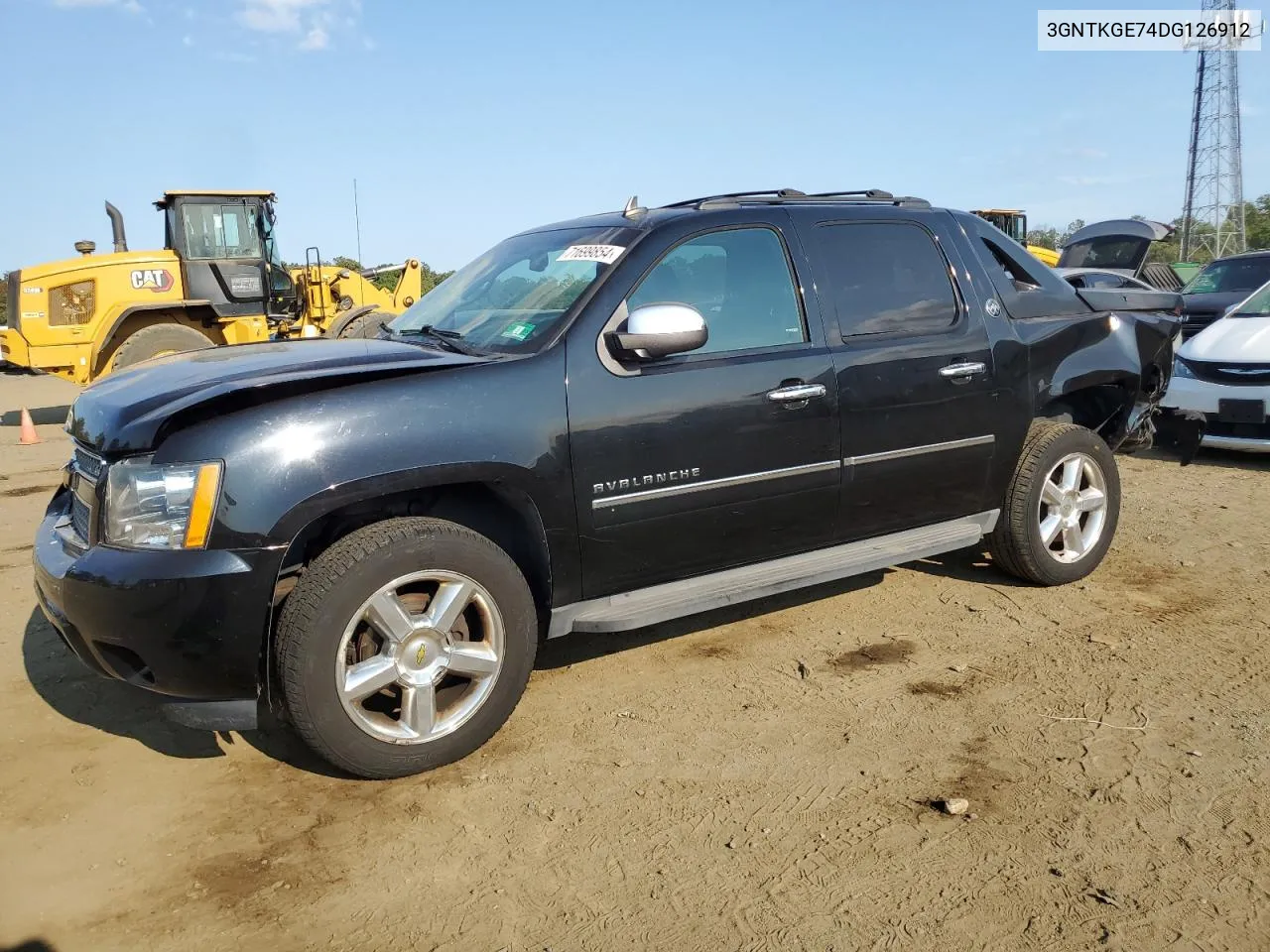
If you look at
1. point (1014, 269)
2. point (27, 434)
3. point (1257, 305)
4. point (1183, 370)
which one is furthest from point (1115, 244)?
point (27, 434)

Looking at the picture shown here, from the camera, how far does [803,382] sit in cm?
386

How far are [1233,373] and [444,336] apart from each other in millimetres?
6868

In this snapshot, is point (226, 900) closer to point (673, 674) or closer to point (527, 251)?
point (673, 674)

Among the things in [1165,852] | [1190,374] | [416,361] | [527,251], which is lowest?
[1165,852]

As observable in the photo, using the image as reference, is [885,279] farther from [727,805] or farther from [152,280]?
[152,280]

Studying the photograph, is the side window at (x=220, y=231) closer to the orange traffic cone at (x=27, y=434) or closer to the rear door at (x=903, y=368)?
the orange traffic cone at (x=27, y=434)

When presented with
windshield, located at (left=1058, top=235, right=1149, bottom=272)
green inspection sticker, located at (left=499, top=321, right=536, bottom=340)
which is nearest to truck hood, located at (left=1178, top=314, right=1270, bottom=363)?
green inspection sticker, located at (left=499, top=321, right=536, bottom=340)

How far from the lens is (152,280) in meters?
12.6

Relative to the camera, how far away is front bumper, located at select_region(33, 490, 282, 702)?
2.82 m

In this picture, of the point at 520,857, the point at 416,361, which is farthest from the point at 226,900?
the point at 416,361

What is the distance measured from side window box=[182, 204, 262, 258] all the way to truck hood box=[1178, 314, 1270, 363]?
445 inches

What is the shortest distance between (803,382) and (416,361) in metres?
1.53

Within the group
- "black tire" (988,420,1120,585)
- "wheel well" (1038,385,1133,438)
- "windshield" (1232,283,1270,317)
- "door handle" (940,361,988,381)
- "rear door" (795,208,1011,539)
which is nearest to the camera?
"rear door" (795,208,1011,539)

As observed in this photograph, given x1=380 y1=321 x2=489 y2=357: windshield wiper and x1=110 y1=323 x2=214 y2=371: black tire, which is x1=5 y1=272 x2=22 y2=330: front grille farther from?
x1=380 y1=321 x2=489 y2=357: windshield wiper
